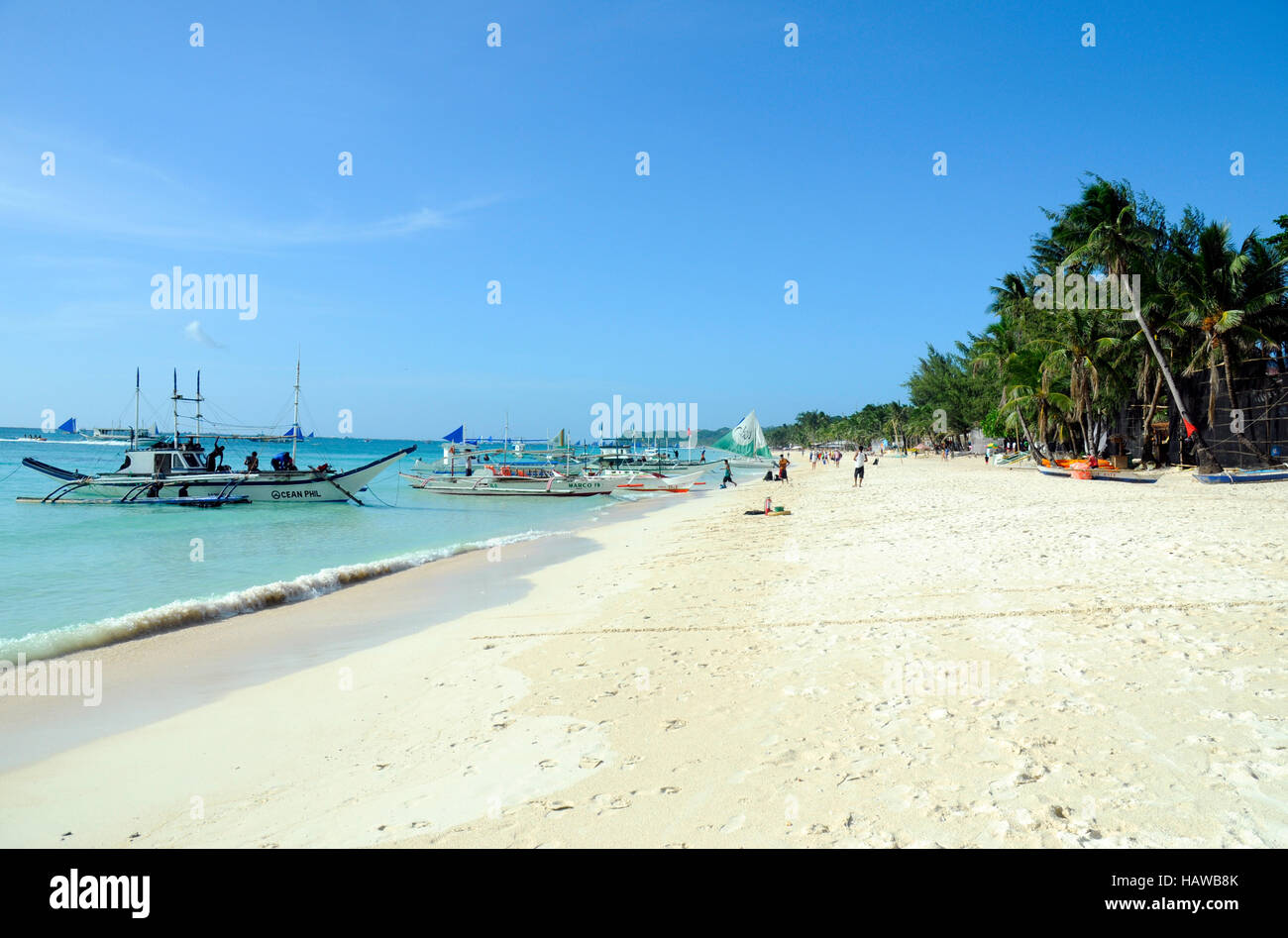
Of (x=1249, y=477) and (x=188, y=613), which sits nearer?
(x=188, y=613)

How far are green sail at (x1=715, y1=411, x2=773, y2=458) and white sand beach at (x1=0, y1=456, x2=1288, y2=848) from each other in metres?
41.7

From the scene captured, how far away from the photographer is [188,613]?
11.5m

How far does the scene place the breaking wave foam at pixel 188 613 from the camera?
976cm

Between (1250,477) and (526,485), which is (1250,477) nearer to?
(1250,477)

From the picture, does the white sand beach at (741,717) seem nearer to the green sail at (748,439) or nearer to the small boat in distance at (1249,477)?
the small boat in distance at (1249,477)

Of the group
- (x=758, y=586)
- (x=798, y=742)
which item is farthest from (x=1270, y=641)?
(x=758, y=586)

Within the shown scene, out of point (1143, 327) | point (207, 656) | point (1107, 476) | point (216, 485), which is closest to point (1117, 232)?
point (1143, 327)

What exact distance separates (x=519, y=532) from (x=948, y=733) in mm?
21094

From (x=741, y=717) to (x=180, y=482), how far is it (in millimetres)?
34712

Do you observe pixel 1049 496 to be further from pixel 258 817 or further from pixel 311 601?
pixel 258 817

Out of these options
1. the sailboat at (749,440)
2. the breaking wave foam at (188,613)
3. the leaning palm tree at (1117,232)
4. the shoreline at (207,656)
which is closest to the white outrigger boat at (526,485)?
the sailboat at (749,440)

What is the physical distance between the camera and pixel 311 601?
1326 cm

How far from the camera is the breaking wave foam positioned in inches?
384

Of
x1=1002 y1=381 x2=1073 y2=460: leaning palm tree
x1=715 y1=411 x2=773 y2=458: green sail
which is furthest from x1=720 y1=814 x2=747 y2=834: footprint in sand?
x1=715 y1=411 x2=773 y2=458: green sail
